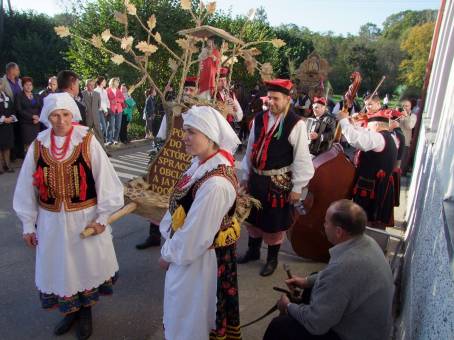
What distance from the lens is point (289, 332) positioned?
7.55 feet

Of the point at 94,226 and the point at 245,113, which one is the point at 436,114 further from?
the point at 245,113

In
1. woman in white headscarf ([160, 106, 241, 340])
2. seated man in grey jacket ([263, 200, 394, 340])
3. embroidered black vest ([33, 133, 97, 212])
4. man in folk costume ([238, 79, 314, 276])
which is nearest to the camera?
seated man in grey jacket ([263, 200, 394, 340])

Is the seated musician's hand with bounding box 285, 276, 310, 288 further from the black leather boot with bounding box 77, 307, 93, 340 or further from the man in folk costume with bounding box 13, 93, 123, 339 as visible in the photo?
the black leather boot with bounding box 77, 307, 93, 340

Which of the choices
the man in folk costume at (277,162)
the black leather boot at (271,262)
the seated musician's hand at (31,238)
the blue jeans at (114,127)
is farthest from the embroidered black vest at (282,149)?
the blue jeans at (114,127)

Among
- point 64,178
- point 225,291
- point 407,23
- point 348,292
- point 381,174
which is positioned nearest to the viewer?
point 348,292

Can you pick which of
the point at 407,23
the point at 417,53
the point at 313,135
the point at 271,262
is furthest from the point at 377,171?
the point at 407,23

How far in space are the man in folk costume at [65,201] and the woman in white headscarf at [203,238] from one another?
2.34ft

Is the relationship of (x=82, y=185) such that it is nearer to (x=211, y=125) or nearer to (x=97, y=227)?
(x=97, y=227)

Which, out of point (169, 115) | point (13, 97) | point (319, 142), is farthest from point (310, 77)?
point (169, 115)

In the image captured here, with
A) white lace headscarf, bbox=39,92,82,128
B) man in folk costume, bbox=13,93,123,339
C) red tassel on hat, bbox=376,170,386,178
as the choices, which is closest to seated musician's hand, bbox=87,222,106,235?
man in folk costume, bbox=13,93,123,339

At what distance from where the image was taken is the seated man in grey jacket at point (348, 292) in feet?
6.81

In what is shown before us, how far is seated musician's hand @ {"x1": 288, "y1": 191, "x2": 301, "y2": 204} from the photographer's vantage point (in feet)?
12.9

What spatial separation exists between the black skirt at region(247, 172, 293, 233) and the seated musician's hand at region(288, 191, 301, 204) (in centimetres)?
4

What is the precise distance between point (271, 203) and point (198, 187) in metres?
1.80
